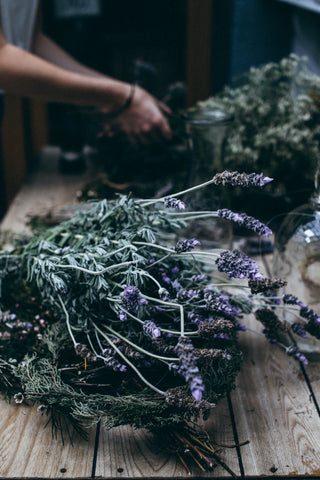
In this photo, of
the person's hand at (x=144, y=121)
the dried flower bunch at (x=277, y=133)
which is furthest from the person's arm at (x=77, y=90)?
the dried flower bunch at (x=277, y=133)

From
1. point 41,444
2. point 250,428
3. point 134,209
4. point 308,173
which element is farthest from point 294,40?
point 41,444

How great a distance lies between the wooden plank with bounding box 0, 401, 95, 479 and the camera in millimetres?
637

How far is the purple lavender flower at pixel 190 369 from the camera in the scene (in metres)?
0.50

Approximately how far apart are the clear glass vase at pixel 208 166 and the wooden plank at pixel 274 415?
0.31 m

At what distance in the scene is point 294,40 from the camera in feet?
6.20

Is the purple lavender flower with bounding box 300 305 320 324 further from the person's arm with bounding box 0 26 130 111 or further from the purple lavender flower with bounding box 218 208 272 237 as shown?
the person's arm with bounding box 0 26 130 111

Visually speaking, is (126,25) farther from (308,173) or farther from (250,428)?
(250,428)

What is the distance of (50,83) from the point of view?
4.39ft

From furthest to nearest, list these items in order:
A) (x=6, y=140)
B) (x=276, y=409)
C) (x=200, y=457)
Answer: (x=6, y=140) → (x=276, y=409) → (x=200, y=457)

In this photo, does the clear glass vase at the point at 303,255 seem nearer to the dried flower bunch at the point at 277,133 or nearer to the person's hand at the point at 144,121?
the dried flower bunch at the point at 277,133

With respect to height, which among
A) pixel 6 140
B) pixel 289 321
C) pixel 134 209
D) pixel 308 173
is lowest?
pixel 6 140

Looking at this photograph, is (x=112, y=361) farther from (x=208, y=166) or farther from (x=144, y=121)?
(x=144, y=121)

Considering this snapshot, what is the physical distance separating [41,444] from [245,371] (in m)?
0.36

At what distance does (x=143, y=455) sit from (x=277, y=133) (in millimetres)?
969
